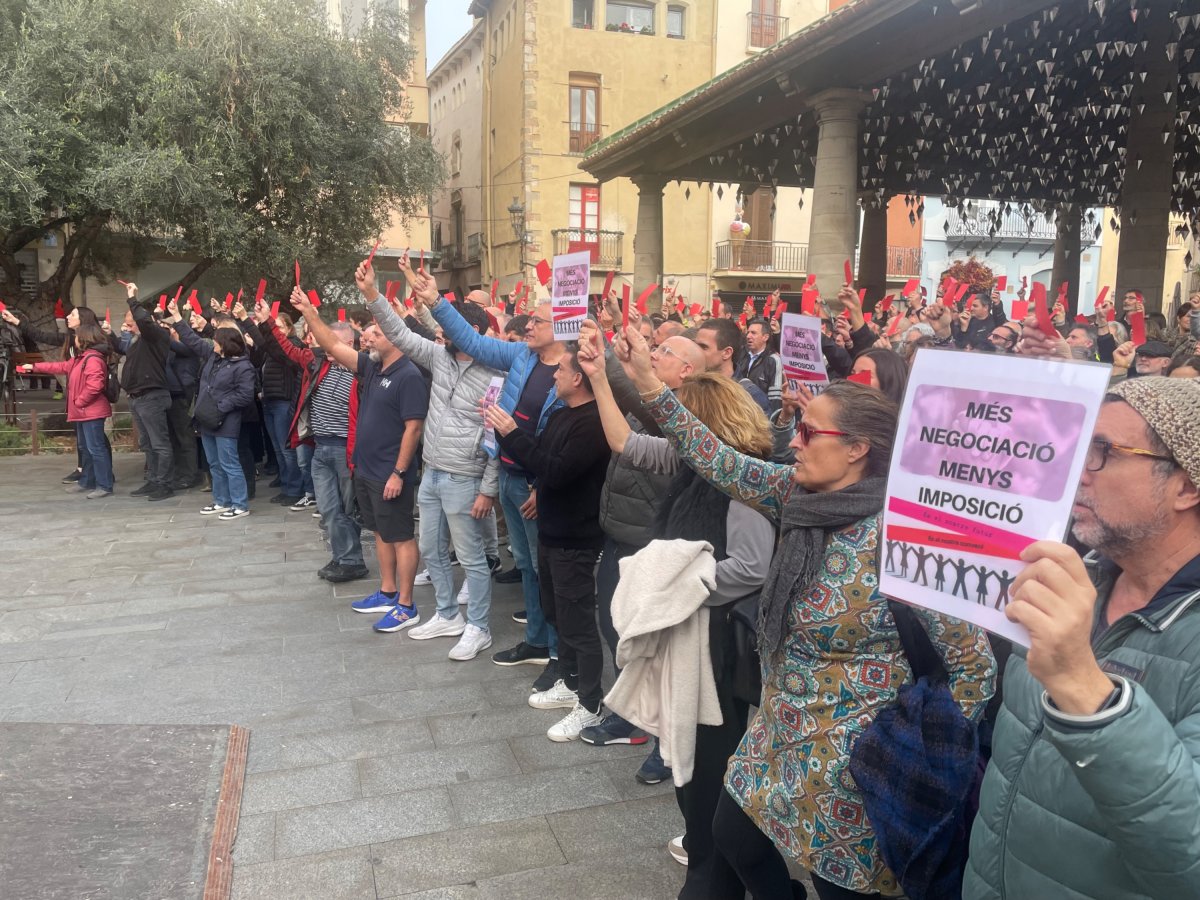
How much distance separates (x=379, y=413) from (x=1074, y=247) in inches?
658

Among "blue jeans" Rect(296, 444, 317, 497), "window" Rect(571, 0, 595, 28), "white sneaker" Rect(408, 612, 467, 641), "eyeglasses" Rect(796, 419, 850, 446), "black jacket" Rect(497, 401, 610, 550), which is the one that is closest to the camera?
"eyeglasses" Rect(796, 419, 850, 446)

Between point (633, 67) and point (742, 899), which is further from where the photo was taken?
point (633, 67)

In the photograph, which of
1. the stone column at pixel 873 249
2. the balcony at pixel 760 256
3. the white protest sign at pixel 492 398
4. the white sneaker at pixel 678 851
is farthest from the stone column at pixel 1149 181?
the balcony at pixel 760 256

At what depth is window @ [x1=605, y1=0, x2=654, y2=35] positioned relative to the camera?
2953cm

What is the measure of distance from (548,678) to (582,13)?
29.3 m

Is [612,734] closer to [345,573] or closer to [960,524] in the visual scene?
[960,524]

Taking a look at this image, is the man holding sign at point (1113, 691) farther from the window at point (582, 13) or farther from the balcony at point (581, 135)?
the window at point (582, 13)

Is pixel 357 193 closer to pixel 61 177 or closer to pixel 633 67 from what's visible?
pixel 61 177

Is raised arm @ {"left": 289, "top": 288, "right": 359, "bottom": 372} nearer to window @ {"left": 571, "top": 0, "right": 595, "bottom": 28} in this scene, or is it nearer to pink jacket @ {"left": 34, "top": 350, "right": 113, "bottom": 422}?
pink jacket @ {"left": 34, "top": 350, "right": 113, "bottom": 422}

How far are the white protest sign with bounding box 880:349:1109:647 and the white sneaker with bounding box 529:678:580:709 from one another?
9.80 ft

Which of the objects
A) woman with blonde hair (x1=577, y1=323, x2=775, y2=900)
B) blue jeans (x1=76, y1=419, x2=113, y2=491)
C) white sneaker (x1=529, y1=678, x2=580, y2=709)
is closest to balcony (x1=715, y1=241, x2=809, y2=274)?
blue jeans (x1=76, y1=419, x2=113, y2=491)

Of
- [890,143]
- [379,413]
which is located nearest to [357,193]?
[890,143]

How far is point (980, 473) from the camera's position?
1427 mm

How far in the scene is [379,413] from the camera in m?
5.44
